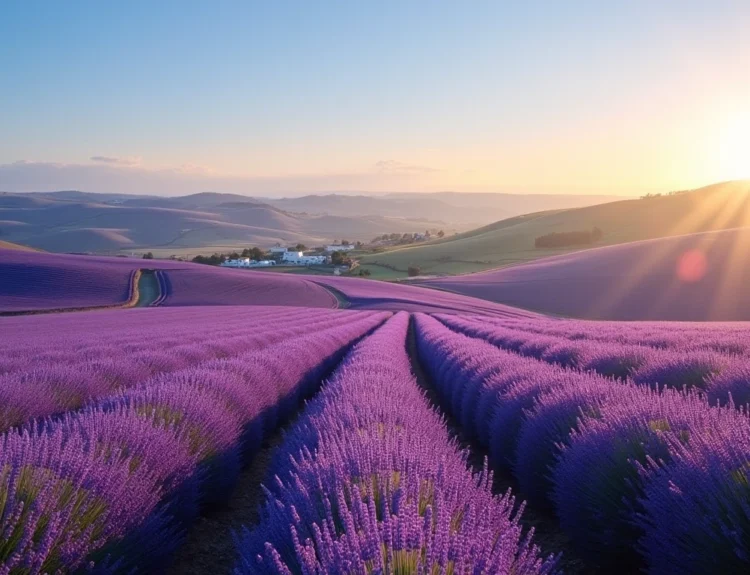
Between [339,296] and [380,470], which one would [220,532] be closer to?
[380,470]

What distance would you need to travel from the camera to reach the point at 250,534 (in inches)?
106

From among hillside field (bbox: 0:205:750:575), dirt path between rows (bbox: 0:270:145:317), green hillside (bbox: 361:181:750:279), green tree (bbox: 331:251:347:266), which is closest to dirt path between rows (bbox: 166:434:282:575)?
hillside field (bbox: 0:205:750:575)

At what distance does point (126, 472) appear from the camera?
3.47m

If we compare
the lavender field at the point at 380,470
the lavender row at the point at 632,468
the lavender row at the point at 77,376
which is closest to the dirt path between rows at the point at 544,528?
the lavender field at the point at 380,470

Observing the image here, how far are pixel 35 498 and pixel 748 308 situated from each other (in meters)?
33.8

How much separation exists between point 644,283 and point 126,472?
3850 cm

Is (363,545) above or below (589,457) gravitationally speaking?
above

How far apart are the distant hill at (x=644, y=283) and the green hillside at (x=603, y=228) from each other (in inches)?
930

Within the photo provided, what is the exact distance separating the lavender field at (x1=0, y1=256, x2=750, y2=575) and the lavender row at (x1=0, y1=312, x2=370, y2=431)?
0.12 feet

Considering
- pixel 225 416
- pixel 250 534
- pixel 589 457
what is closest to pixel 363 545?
pixel 250 534

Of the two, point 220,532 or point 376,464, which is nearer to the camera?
point 376,464

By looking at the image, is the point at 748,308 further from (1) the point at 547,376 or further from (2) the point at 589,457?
(2) the point at 589,457

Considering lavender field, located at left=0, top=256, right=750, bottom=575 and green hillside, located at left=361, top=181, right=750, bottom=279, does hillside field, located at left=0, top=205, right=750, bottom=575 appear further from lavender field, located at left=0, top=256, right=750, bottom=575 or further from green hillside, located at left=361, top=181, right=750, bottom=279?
green hillside, located at left=361, top=181, right=750, bottom=279

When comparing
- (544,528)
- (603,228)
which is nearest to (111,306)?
(544,528)
